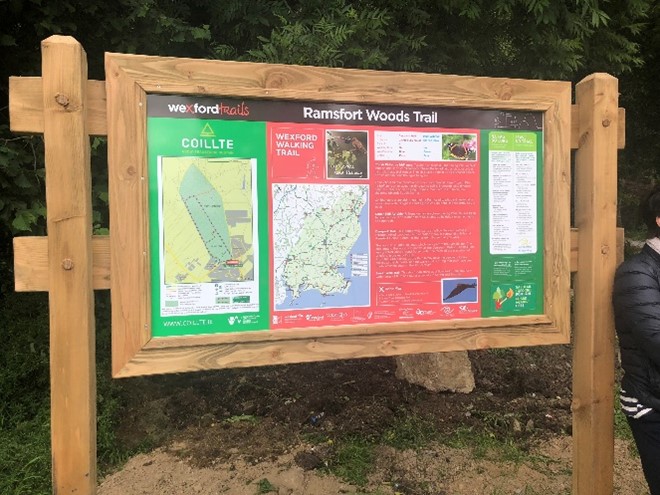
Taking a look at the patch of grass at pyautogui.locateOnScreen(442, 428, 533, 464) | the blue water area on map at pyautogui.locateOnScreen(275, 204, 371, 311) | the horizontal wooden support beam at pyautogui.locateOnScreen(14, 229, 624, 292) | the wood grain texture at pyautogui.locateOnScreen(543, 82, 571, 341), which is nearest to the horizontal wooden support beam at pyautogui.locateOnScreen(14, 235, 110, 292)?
the horizontal wooden support beam at pyautogui.locateOnScreen(14, 229, 624, 292)

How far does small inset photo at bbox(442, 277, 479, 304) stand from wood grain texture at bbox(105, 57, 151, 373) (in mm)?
1298

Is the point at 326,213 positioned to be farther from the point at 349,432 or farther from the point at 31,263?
the point at 349,432

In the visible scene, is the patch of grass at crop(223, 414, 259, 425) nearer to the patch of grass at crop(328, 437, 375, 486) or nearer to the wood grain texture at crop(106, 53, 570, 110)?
the patch of grass at crop(328, 437, 375, 486)

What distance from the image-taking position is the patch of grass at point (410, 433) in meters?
4.16

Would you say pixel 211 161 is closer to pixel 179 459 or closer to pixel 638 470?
pixel 179 459

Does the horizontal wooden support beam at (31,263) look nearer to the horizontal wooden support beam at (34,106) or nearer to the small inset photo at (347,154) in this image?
the horizontal wooden support beam at (34,106)

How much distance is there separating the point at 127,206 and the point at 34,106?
1.70ft

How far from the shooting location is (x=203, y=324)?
7.36 feet

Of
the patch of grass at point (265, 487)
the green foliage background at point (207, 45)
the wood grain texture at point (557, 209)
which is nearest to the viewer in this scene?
the wood grain texture at point (557, 209)

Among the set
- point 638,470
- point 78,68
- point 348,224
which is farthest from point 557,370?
point 78,68

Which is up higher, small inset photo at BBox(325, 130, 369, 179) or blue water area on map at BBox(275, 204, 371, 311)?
small inset photo at BBox(325, 130, 369, 179)

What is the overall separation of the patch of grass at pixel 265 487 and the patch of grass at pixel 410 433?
1.00 m

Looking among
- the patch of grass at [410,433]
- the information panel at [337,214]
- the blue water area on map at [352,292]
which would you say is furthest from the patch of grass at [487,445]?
the blue water area on map at [352,292]

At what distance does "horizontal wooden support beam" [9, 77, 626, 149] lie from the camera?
6.92 ft
